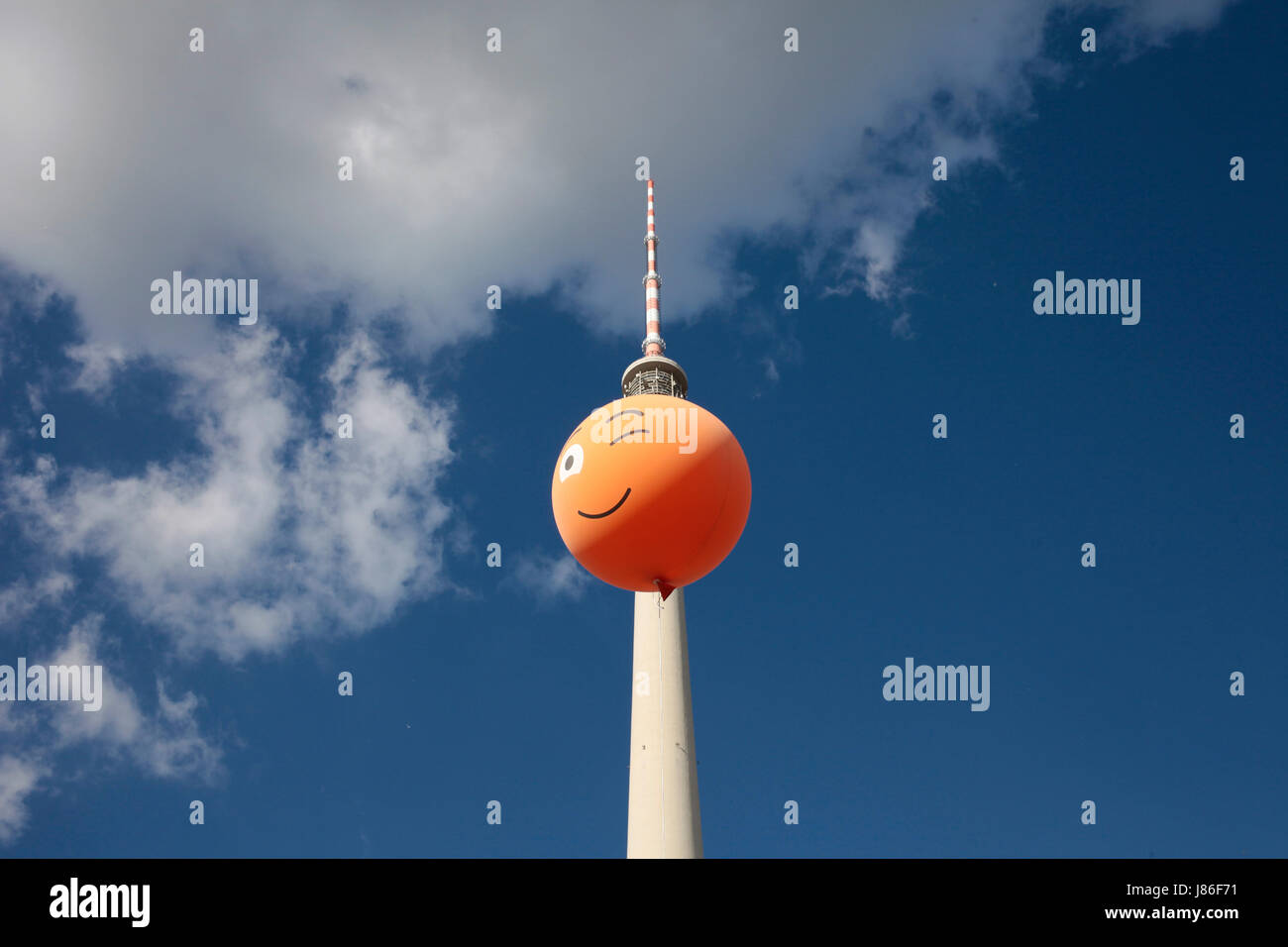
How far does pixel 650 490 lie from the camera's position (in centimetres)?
1594

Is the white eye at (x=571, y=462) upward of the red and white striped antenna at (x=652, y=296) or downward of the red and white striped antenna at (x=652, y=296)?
downward

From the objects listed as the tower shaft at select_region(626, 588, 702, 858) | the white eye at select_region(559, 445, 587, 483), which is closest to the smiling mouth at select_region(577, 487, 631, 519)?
the white eye at select_region(559, 445, 587, 483)

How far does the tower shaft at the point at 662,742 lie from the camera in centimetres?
3120

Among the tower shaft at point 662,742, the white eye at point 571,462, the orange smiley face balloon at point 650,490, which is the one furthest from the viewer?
the tower shaft at point 662,742

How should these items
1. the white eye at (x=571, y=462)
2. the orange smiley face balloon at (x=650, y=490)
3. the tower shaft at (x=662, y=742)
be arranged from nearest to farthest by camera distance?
the orange smiley face balloon at (x=650, y=490), the white eye at (x=571, y=462), the tower shaft at (x=662, y=742)

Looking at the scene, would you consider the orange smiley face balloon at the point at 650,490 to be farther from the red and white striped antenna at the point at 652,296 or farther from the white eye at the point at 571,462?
the red and white striped antenna at the point at 652,296

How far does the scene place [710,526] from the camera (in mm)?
16516

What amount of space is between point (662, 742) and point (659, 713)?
1074 millimetres

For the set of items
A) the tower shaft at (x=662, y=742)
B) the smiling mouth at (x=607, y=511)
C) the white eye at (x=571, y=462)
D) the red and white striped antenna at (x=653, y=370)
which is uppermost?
the red and white striped antenna at (x=653, y=370)

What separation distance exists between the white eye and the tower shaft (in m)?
14.3

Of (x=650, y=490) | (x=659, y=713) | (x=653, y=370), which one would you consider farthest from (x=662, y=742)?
(x=650, y=490)

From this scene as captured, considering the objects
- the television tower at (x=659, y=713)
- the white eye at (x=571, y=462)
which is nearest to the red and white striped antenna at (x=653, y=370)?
the television tower at (x=659, y=713)

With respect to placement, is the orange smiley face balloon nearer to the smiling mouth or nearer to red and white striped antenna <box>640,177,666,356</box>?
the smiling mouth
